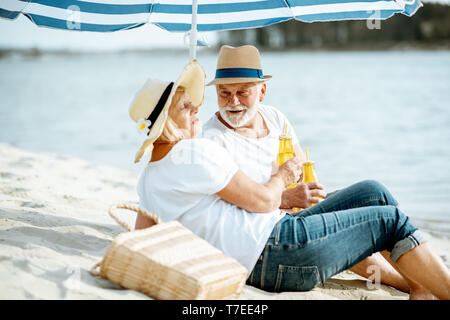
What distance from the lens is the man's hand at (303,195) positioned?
3117 mm

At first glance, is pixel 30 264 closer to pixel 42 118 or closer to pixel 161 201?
pixel 161 201

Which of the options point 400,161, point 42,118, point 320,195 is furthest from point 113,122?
point 320,195

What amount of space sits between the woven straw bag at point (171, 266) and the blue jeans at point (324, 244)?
9.4 inches

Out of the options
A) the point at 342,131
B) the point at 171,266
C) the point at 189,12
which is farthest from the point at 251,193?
the point at 342,131

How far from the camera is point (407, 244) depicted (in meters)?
2.46

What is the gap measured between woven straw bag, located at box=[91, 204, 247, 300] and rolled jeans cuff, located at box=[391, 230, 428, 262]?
0.74 metres

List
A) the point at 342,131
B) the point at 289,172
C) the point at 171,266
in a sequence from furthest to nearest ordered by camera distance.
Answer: the point at 342,131 → the point at 289,172 → the point at 171,266

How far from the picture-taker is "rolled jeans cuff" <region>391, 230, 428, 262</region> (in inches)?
96.7

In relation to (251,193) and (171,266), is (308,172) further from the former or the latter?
(171,266)

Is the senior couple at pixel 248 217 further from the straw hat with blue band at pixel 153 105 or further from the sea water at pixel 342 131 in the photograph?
→ the sea water at pixel 342 131

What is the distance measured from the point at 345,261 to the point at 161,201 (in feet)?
2.95

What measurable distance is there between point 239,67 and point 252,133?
40 centimetres

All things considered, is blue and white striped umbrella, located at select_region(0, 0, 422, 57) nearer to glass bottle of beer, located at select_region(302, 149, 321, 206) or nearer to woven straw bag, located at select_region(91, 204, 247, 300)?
glass bottle of beer, located at select_region(302, 149, 321, 206)

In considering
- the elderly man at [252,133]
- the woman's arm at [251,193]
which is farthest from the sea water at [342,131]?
the woman's arm at [251,193]
